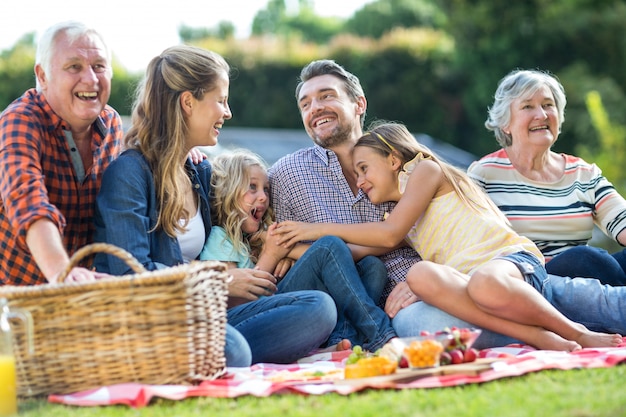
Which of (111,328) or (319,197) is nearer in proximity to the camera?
(111,328)

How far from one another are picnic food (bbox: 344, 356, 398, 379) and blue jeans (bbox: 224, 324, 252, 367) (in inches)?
21.5

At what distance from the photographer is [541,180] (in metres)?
5.21

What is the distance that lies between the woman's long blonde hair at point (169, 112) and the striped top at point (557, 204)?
1.80 m

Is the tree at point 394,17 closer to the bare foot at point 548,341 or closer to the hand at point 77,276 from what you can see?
the bare foot at point 548,341

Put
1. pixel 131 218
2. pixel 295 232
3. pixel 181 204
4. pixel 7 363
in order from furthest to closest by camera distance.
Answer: pixel 295 232
pixel 181 204
pixel 131 218
pixel 7 363

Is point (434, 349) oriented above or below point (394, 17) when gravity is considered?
below

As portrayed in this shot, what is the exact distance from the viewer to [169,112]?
4312 mm

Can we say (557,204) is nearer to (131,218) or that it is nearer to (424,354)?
(424,354)

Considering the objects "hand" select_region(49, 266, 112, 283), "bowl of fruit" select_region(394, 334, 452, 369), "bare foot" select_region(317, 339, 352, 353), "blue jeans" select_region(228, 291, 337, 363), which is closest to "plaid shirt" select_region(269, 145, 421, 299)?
"bare foot" select_region(317, 339, 352, 353)

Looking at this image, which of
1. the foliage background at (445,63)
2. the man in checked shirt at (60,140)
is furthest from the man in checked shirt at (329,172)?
the foliage background at (445,63)

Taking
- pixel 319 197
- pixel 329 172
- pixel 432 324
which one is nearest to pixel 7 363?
pixel 432 324

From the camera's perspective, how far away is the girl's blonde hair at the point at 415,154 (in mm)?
4582

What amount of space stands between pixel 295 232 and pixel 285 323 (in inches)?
27.8

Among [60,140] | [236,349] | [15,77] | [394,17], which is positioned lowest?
[236,349]
